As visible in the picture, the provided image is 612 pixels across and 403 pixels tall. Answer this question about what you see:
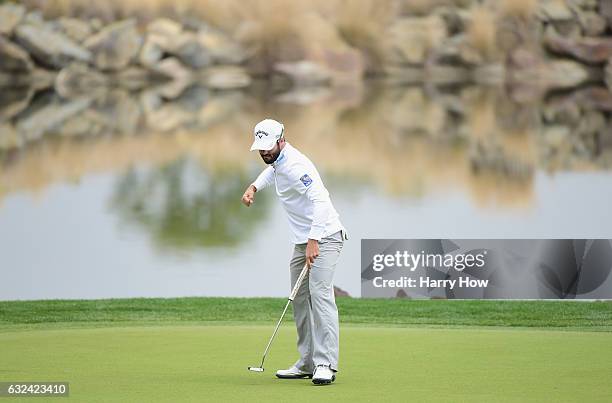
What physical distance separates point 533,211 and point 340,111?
4567 millimetres

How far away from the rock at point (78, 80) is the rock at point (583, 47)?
330 inches

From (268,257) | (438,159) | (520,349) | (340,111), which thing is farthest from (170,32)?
(520,349)

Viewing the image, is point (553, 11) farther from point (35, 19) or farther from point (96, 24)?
point (35, 19)

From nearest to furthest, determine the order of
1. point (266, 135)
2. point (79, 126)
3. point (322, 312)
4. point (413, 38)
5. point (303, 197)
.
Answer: point (266, 135) → point (322, 312) → point (303, 197) → point (413, 38) → point (79, 126)

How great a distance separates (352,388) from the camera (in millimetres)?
7145

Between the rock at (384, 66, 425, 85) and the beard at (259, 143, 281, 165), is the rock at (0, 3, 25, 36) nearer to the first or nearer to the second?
the rock at (384, 66, 425, 85)

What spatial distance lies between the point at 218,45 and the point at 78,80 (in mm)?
2742

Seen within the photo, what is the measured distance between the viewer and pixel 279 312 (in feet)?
40.7

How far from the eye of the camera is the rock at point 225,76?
26.0 m

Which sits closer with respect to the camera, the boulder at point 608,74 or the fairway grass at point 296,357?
the fairway grass at point 296,357

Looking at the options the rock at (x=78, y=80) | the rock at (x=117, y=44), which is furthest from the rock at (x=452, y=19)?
the rock at (x=78, y=80)

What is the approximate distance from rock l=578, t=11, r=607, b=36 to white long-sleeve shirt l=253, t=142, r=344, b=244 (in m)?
18.4

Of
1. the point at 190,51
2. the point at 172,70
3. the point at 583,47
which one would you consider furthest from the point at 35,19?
the point at 583,47

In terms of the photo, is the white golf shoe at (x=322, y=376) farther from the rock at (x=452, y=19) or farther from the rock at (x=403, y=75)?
the rock at (x=452, y=19)
